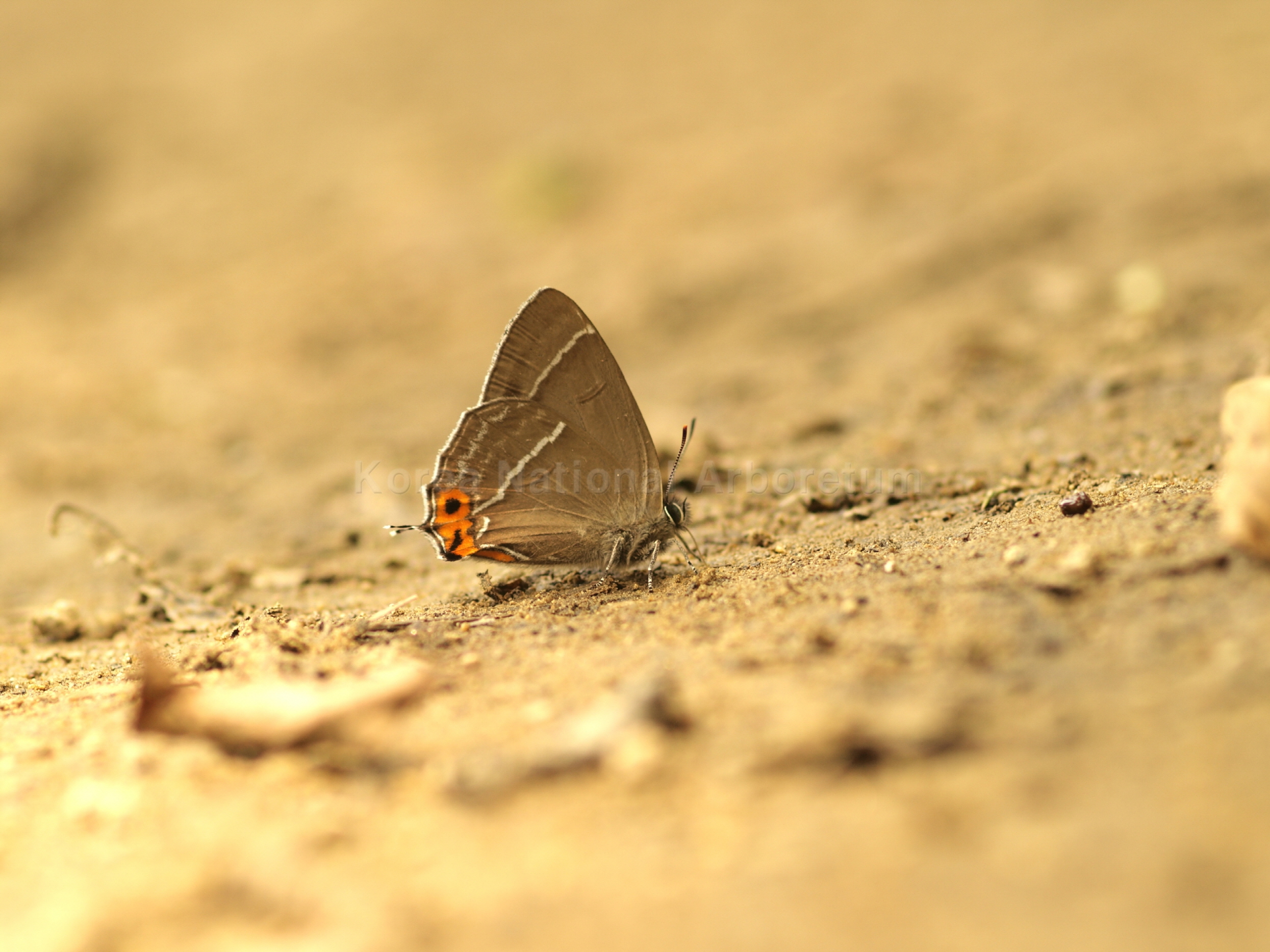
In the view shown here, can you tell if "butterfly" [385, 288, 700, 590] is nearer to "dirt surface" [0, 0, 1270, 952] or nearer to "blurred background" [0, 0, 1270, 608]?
"dirt surface" [0, 0, 1270, 952]

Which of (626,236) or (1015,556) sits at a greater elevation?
(626,236)

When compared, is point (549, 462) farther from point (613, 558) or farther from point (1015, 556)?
point (1015, 556)

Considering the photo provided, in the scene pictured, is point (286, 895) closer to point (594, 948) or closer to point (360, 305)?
point (594, 948)

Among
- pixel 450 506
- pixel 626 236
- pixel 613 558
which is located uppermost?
pixel 626 236

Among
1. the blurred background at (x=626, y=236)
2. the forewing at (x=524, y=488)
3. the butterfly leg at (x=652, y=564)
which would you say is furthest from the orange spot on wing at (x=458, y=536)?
the blurred background at (x=626, y=236)

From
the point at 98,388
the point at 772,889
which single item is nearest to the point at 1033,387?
the point at 772,889

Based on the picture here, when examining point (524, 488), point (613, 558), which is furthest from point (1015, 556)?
point (524, 488)
